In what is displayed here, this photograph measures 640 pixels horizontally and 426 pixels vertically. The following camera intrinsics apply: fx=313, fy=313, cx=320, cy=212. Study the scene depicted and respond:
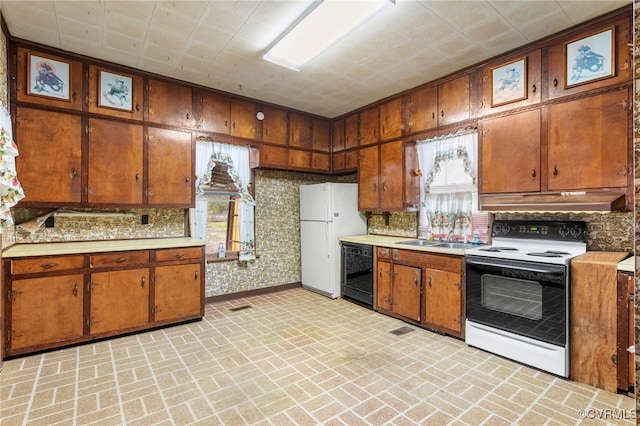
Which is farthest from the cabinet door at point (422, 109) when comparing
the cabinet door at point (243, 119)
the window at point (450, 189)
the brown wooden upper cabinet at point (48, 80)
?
the brown wooden upper cabinet at point (48, 80)

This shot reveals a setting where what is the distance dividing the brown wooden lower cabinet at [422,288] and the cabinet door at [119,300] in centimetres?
278

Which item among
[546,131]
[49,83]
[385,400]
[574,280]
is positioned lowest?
[385,400]

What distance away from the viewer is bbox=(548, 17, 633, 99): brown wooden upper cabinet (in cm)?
254

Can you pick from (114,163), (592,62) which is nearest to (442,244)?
(592,62)

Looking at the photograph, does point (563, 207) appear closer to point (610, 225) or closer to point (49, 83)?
point (610, 225)

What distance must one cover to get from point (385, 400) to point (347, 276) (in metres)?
2.47

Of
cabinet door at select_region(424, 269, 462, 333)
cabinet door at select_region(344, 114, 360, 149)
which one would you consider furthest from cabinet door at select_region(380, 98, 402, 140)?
cabinet door at select_region(424, 269, 462, 333)

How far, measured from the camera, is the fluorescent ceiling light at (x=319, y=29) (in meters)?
2.47

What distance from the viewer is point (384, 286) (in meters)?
4.04

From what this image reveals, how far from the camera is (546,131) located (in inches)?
117

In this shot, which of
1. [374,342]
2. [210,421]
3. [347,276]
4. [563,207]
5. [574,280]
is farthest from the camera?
[347,276]

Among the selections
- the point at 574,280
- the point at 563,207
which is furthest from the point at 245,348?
the point at 563,207

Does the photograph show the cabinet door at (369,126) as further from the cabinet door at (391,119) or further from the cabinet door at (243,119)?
the cabinet door at (243,119)

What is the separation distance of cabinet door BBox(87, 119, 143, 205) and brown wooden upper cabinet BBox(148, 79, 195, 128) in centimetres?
30
